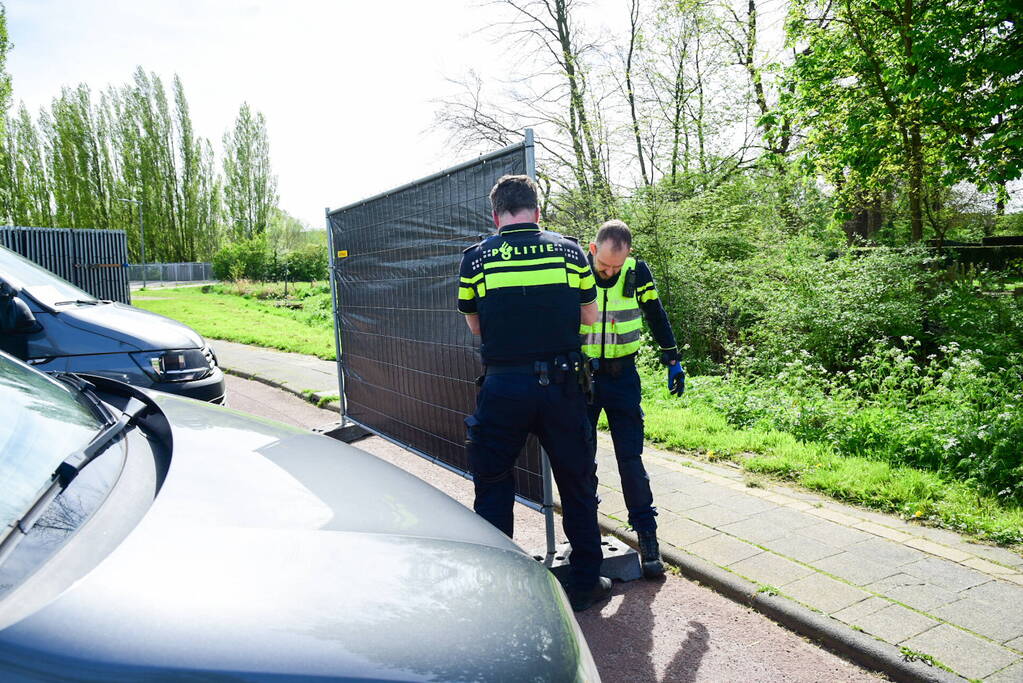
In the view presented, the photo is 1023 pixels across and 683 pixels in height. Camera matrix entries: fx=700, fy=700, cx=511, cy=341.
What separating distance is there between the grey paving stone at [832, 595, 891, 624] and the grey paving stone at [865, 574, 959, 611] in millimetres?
88

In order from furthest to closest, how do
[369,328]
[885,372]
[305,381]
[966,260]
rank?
[966,260], [305,381], [885,372], [369,328]

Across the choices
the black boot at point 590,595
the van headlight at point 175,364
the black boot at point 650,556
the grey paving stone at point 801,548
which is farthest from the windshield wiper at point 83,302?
the grey paving stone at point 801,548

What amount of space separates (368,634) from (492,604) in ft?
1.01

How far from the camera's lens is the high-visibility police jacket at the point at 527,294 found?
313 centimetres

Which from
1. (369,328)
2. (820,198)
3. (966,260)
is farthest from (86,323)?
(820,198)

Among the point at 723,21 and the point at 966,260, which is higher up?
the point at 723,21

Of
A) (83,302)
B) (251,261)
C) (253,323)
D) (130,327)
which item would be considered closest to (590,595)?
(130,327)

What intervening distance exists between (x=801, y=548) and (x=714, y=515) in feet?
2.13

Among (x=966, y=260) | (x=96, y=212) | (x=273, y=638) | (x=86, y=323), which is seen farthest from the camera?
(x=96, y=212)

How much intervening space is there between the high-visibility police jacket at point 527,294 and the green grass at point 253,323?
32.1 feet

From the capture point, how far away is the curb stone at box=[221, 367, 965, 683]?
2.79 metres

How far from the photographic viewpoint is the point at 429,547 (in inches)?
63.2

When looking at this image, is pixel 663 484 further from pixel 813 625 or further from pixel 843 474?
pixel 813 625

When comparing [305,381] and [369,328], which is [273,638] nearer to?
[369,328]
